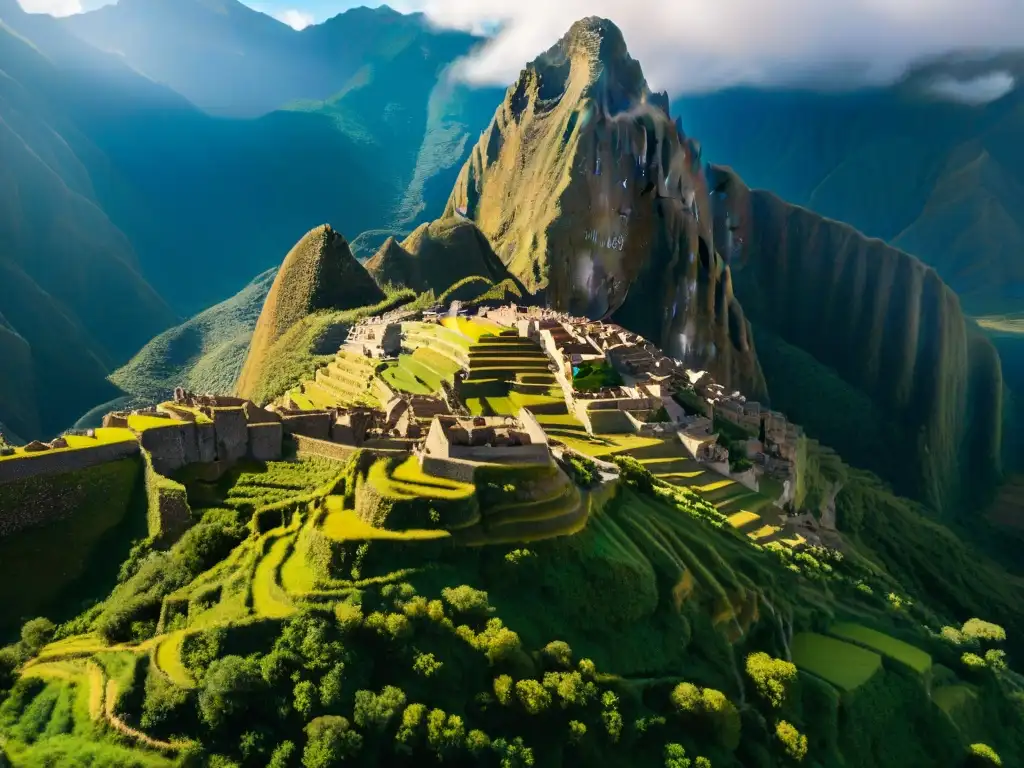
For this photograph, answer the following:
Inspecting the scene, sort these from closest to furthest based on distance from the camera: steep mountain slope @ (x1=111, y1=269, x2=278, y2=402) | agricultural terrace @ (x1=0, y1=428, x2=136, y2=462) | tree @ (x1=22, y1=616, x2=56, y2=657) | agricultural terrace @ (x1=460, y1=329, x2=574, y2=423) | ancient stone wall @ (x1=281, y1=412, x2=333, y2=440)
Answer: tree @ (x1=22, y1=616, x2=56, y2=657)
agricultural terrace @ (x1=0, y1=428, x2=136, y2=462)
ancient stone wall @ (x1=281, y1=412, x2=333, y2=440)
agricultural terrace @ (x1=460, y1=329, x2=574, y2=423)
steep mountain slope @ (x1=111, y1=269, x2=278, y2=402)

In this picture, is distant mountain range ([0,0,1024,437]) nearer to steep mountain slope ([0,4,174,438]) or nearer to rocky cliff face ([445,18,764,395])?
steep mountain slope ([0,4,174,438])

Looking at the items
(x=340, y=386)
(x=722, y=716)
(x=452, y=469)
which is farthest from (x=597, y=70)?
(x=722, y=716)

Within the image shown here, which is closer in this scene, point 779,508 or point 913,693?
point 913,693

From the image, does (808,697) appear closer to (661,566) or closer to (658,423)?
(661,566)

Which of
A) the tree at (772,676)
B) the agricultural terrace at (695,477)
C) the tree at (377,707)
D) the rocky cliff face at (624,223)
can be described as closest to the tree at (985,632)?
the agricultural terrace at (695,477)

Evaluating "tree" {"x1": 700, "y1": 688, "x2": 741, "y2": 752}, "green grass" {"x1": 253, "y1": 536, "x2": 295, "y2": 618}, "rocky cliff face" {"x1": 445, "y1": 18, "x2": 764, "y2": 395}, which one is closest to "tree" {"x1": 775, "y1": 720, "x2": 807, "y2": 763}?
"tree" {"x1": 700, "y1": 688, "x2": 741, "y2": 752}

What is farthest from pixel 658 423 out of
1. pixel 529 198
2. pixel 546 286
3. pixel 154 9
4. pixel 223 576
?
pixel 154 9

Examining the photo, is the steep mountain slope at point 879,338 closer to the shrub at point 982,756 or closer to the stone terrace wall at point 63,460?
the shrub at point 982,756
